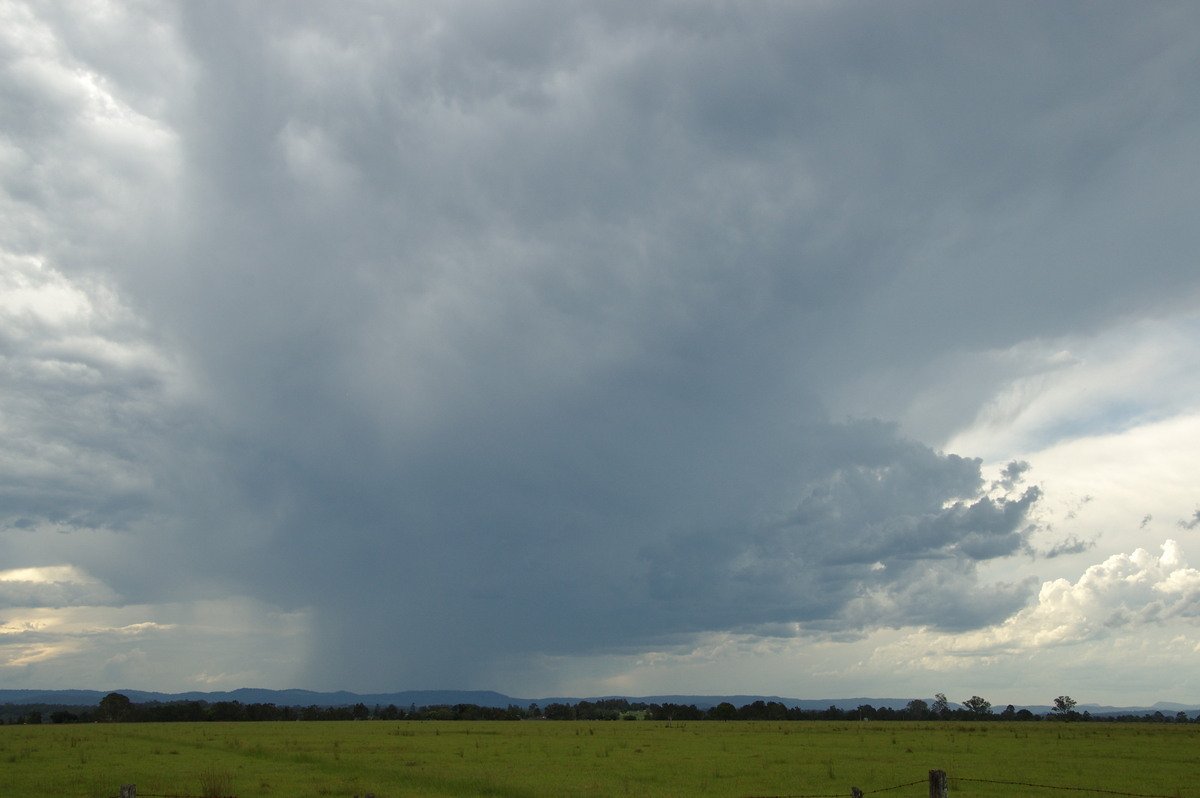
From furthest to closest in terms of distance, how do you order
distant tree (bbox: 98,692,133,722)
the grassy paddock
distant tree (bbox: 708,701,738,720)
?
distant tree (bbox: 708,701,738,720)
distant tree (bbox: 98,692,133,722)
the grassy paddock

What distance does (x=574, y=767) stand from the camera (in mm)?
47469

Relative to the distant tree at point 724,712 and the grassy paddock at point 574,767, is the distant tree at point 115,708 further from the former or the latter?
the distant tree at point 724,712

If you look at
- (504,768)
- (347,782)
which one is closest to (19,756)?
(347,782)

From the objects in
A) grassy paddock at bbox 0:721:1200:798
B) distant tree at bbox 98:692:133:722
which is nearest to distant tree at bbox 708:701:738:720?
grassy paddock at bbox 0:721:1200:798

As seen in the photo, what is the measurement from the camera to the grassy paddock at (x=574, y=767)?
37.4 meters

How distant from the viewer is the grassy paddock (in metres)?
37.4

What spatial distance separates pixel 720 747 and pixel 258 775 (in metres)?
36.5

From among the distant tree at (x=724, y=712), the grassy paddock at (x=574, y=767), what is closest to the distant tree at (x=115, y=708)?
the grassy paddock at (x=574, y=767)

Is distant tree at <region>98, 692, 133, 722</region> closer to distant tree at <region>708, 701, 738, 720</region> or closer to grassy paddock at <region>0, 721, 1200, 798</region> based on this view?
grassy paddock at <region>0, 721, 1200, 798</region>

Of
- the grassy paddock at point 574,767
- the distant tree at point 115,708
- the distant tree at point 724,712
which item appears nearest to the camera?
the grassy paddock at point 574,767

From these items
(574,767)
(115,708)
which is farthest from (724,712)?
(574,767)

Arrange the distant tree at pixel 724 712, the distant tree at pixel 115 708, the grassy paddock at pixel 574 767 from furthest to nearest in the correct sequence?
the distant tree at pixel 724 712
the distant tree at pixel 115 708
the grassy paddock at pixel 574 767

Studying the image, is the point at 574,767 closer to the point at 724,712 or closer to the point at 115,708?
A: the point at 724,712

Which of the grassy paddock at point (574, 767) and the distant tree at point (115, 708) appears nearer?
the grassy paddock at point (574, 767)
